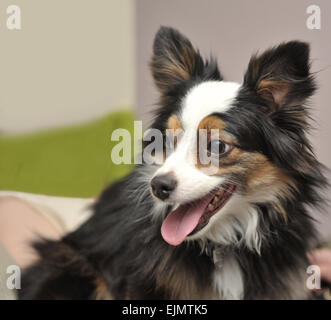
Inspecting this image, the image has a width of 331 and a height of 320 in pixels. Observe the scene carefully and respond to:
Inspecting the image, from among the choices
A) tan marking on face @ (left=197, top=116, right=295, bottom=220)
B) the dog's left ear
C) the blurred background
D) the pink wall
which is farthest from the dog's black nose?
the blurred background

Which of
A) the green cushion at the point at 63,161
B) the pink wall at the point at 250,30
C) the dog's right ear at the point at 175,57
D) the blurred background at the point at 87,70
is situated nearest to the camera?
the dog's right ear at the point at 175,57

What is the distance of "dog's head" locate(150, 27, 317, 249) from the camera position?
1394mm

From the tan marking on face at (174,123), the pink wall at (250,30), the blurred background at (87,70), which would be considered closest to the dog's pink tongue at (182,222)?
the tan marking on face at (174,123)

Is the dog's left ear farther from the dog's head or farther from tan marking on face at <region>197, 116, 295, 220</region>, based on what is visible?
tan marking on face at <region>197, 116, 295, 220</region>

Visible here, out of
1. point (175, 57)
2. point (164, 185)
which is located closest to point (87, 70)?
point (175, 57)

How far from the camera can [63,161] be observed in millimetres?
2877

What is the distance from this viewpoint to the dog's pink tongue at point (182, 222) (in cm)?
141

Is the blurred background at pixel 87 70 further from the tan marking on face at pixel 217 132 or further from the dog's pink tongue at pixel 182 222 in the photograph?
the dog's pink tongue at pixel 182 222

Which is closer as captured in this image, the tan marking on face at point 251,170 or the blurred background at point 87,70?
the tan marking on face at point 251,170

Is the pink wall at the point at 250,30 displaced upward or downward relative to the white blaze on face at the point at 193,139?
upward

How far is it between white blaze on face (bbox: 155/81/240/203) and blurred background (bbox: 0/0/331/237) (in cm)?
76
